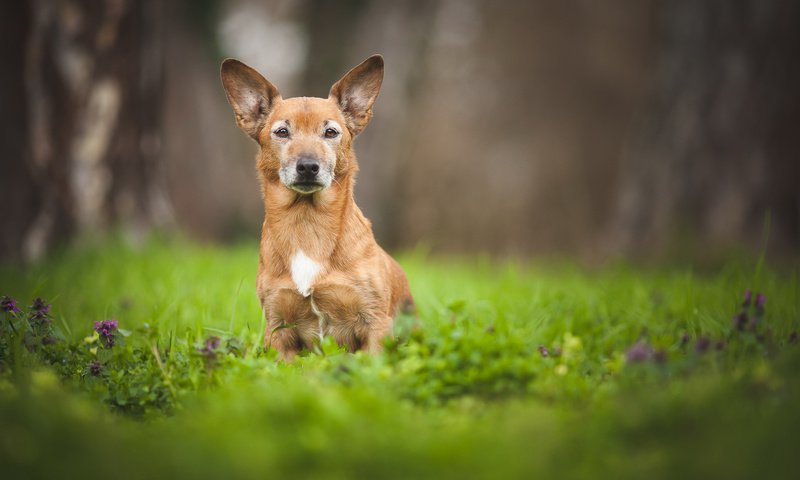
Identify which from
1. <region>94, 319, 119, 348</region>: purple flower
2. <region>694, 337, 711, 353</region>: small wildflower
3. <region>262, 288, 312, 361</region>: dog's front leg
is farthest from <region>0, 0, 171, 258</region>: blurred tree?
<region>694, 337, 711, 353</region>: small wildflower

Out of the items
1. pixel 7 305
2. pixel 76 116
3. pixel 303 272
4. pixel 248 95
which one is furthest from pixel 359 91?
pixel 76 116

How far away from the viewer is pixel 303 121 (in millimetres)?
3539

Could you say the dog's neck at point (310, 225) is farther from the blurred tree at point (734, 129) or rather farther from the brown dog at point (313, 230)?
the blurred tree at point (734, 129)

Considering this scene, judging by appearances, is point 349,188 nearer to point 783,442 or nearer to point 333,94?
point 333,94

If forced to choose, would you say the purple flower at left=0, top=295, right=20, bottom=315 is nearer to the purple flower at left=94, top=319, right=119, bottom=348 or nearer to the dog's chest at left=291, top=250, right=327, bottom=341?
the purple flower at left=94, top=319, right=119, bottom=348

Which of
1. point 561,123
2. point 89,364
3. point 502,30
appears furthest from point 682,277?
point 502,30

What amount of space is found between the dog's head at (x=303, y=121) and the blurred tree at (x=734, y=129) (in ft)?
17.0

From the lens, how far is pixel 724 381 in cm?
236

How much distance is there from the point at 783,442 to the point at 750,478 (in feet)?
0.72

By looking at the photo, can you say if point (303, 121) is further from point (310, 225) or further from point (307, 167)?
point (310, 225)

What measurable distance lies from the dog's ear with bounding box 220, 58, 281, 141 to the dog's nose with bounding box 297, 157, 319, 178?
0.57 metres

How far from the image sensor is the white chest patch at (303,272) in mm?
3270

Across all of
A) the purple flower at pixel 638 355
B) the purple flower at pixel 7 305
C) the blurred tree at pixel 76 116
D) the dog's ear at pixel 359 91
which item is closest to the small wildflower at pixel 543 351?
the purple flower at pixel 638 355

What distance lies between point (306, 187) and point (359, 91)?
77 centimetres
